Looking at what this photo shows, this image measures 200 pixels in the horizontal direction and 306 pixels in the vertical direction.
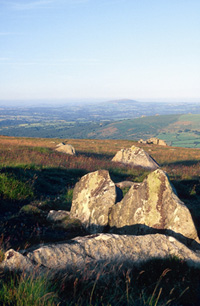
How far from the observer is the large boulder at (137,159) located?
2348 centimetres

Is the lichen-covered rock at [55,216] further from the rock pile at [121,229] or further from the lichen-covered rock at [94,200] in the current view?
the lichen-covered rock at [94,200]

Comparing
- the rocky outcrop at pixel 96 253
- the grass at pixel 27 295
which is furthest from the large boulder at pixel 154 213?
the grass at pixel 27 295

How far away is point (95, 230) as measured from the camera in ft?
26.8

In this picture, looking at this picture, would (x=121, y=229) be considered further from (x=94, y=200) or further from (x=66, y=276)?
(x=66, y=276)

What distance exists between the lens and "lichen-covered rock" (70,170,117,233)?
329 inches

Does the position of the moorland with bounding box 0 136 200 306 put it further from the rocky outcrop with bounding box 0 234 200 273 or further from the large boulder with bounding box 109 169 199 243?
the large boulder with bounding box 109 169 199 243

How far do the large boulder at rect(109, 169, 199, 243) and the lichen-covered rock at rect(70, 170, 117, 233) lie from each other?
0.33m

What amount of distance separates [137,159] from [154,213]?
55.1 feet

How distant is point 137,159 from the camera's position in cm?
2405

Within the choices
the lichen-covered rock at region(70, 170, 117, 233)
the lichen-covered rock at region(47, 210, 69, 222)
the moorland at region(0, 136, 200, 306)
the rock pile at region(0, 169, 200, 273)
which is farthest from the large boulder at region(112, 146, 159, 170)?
the lichen-covered rock at region(47, 210, 69, 222)

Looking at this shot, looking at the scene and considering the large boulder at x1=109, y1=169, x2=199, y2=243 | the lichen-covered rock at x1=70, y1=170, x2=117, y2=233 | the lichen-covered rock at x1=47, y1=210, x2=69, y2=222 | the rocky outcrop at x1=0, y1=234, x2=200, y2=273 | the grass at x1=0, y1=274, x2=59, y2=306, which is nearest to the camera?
the grass at x1=0, y1=274, x2=59, y2=306

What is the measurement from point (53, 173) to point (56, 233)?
7.85 m

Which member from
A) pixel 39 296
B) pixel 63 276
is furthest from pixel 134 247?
pixel 39 296

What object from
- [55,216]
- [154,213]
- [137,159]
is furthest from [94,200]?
[137,159]
